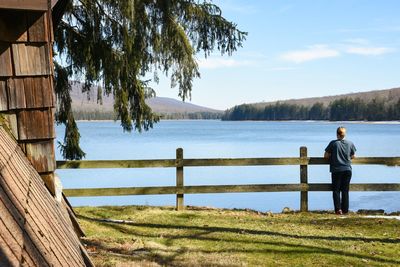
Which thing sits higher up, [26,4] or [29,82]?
[26,4]

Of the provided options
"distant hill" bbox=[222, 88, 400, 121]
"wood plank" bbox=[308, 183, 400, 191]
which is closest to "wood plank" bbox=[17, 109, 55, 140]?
"wood plank" bbox=[308, 183, 400, 191]

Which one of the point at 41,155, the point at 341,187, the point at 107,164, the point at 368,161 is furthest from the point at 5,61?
the point at 368,161

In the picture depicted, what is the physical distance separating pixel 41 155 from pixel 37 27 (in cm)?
128

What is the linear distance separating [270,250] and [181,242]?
139 cm


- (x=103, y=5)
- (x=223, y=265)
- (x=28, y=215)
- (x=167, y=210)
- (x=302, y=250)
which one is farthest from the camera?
(x=167, y=210)

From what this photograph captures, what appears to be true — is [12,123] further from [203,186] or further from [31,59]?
[203,186]

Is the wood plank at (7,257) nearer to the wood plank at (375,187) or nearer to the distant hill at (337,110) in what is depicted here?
the wood plank at (375,187)

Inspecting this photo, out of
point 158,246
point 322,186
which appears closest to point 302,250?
point 158,246

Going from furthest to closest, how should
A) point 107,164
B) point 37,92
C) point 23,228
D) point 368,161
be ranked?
point 368,161 → point 107,164 → point 37,92 → point 23,228

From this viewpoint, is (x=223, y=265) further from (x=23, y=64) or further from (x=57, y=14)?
(x=57, y=14)

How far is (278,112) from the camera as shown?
16950 centimetres

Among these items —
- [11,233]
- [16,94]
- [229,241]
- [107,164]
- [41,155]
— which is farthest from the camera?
[107,164]

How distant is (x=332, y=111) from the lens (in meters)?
139

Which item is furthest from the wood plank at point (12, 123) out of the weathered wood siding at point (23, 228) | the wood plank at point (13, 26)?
the weathered wood siding at point (23, 228)
